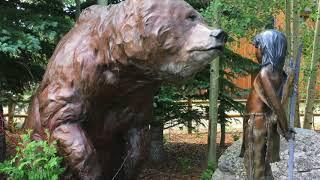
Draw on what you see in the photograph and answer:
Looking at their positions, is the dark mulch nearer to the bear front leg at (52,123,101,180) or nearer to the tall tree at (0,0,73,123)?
the tall tree at (0,0,73,123)

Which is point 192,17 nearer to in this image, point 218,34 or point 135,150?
point 218,34

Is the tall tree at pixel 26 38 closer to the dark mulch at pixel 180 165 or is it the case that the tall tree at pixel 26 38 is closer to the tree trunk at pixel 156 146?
the dark mulch at pixel 180 165

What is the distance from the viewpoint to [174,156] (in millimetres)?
9258

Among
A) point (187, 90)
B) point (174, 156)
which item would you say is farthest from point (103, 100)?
point (174, 156)

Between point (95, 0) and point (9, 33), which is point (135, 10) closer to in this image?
point (9, 33)

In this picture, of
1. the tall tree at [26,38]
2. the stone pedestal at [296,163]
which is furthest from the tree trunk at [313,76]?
the tall tree at [26,38]

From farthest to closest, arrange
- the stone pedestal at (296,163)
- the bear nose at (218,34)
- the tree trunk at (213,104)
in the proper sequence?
the tree trunk at (213,104) → the stone pedestal at (296,163) → the bear nose at (218,34)

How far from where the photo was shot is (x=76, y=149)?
3242mm

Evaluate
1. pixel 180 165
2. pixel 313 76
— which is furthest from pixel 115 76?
pixel 313 76

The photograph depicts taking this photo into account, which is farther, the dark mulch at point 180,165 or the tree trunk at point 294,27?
the tree trunk at point 294,27

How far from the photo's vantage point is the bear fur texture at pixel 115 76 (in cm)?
293

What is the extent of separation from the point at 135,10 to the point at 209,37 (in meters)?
0.49

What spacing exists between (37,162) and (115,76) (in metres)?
0.77

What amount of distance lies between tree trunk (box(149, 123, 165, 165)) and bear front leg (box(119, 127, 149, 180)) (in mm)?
4402
